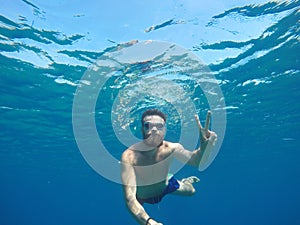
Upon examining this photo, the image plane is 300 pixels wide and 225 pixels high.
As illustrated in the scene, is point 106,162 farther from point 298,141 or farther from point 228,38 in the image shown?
point 298,141

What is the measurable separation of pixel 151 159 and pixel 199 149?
1169 mm

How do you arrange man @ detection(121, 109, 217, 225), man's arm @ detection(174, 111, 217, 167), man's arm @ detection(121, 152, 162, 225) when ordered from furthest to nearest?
man's arm @ detection(174, 111, 217, 167), man @ detection(121, 109, 217, 225), man's arm @ detection(121, 152, 162, 225)

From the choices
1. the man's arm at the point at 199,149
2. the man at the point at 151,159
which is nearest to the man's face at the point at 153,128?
the man at the point at 151,159

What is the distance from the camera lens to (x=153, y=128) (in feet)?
20.4

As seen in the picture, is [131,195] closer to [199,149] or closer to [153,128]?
[153,128]

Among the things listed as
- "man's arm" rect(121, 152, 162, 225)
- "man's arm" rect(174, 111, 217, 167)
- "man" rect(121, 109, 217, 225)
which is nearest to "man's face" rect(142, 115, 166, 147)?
"man" rect(121, 109, 217, 225)

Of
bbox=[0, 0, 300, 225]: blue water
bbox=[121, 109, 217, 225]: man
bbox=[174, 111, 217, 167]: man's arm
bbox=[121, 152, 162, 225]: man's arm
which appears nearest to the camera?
bbox=[121, 152, 162, 225]: man's arm

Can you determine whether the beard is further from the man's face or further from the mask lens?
the mask lens

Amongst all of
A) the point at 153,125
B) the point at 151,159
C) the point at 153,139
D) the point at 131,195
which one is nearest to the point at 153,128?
the point at 153,125

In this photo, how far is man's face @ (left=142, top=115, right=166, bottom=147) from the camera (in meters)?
6.22

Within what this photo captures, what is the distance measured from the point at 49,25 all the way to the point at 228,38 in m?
8.35

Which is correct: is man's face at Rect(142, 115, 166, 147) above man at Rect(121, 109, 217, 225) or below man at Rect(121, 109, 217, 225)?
above

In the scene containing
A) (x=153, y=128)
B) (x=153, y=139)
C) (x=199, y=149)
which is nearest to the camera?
(x=153, y=128)

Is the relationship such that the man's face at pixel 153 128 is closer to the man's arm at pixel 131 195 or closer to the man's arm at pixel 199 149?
the man's arm at pixel 131 195
